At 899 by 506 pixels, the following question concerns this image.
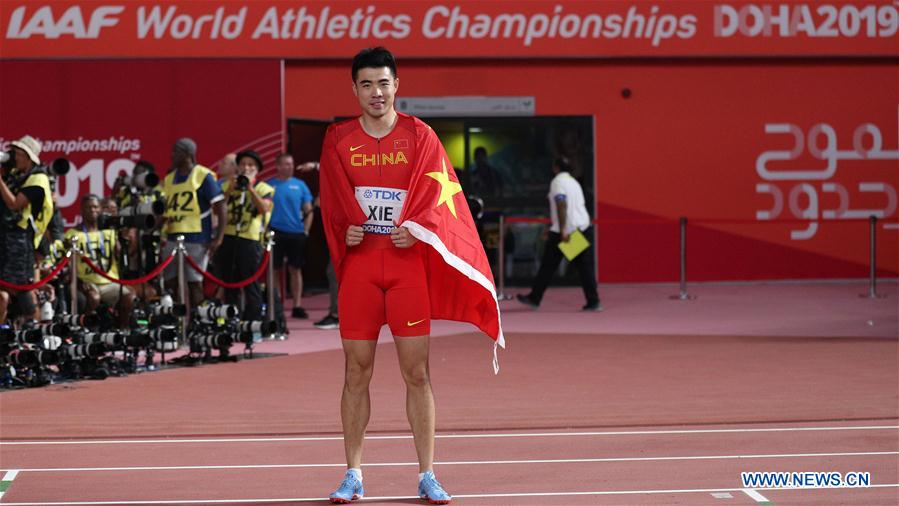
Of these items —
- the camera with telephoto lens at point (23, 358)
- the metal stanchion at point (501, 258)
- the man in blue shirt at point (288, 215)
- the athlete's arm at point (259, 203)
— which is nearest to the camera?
the camera with telephoto lens at point (23, 358)

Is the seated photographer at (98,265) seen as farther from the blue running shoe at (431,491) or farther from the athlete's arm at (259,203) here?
the blue running shoe at (431,491)

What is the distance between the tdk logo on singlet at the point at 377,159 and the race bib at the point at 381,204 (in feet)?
0.36

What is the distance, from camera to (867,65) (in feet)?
74.5

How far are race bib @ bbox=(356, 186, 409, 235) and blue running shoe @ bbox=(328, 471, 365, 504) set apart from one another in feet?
3.90

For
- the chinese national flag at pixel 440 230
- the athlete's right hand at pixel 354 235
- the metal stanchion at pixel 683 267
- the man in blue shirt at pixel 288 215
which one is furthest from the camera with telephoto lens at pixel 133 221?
the metal stanchion at pixel 683 267

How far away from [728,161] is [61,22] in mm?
10531

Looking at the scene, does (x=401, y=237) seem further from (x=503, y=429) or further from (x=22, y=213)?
(x=22, y=213)

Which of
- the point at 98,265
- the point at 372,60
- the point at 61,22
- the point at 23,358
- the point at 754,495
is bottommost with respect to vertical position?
the point at 754,495

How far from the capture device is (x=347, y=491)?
6723 mm

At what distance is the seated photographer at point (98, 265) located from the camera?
45.8ft

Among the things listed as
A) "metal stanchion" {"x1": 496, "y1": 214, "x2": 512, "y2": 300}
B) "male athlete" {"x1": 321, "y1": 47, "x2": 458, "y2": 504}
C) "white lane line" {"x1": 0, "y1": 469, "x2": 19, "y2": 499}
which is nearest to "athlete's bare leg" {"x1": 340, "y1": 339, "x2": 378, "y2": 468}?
"male athlete" {"x1": 321, "y1": 47, "x2": 458, "y2": 504}

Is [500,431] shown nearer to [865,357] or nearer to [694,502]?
[694,502]

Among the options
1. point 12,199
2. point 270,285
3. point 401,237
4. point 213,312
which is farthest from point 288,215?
point 401,237

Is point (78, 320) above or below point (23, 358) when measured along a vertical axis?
above
